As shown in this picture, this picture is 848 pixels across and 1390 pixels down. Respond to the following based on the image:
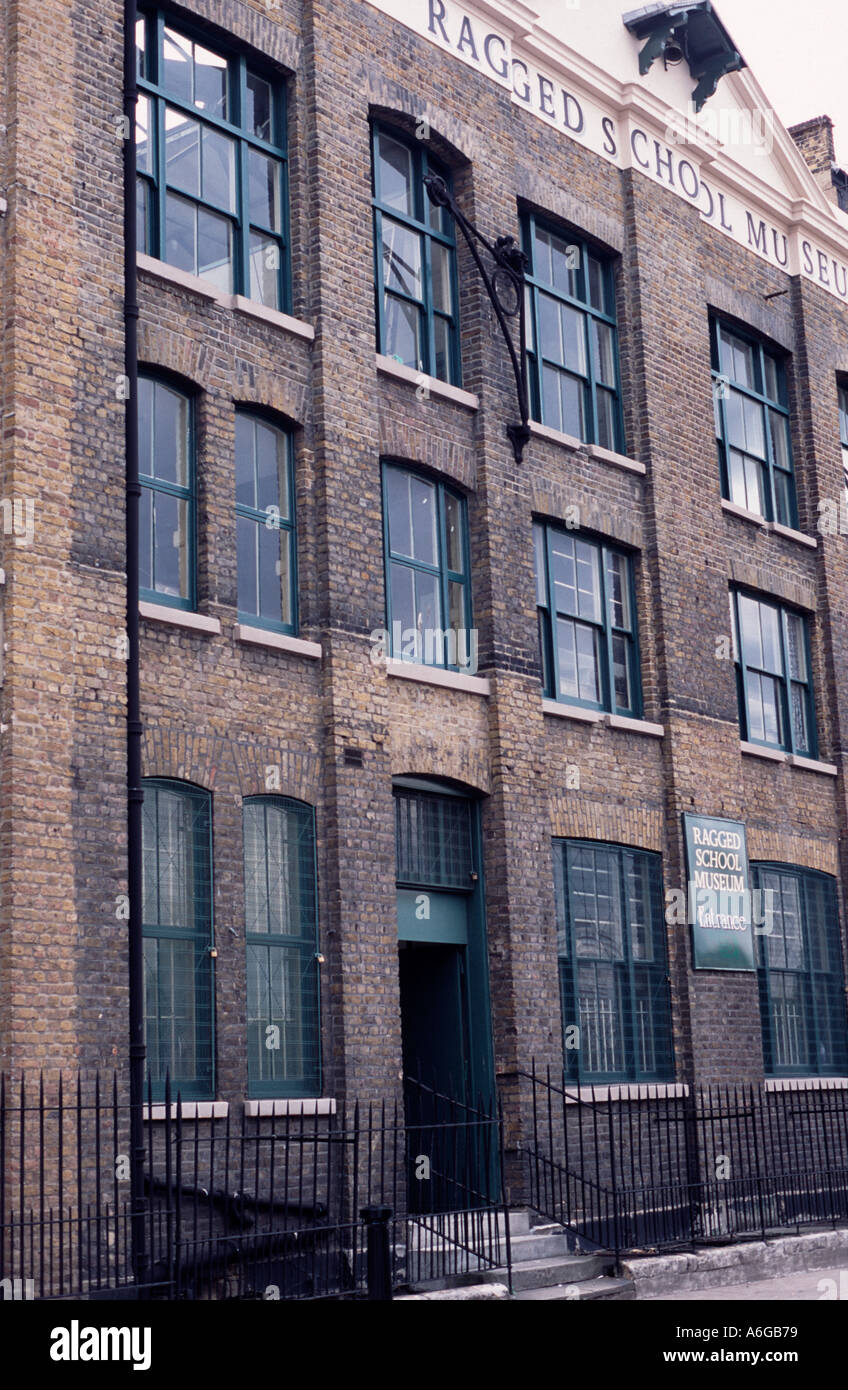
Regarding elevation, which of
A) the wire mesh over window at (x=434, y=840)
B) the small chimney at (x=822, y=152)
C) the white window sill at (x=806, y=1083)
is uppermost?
the small chimney at (x=822, y=152)

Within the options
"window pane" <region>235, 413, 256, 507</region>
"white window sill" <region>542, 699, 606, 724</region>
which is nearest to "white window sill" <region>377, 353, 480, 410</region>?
"window pane" <region>235, 413, 256, 507</region>

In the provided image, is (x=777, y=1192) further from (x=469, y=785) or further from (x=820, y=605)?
(x=820, y=605)

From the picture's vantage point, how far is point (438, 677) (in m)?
17.0

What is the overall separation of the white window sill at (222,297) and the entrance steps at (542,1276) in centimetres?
816

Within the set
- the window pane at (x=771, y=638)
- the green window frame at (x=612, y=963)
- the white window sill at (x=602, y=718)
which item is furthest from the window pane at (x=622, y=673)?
the window pane at (x=771, y=638)

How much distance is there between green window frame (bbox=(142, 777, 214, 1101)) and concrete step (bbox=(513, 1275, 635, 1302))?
309 cm

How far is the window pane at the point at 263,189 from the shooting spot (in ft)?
54.4

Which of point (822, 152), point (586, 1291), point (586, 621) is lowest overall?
point (586, 1291)

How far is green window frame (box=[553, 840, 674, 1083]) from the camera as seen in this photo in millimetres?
18047

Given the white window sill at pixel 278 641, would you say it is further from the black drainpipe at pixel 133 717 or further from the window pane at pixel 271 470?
the black drainpipe at pixel 133 717

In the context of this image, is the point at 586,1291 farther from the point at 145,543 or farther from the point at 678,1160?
the point at 145,543

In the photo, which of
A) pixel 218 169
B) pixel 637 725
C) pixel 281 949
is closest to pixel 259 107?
pixel 218 169

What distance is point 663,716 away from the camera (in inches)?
787

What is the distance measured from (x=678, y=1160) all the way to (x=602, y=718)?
4.72 m
